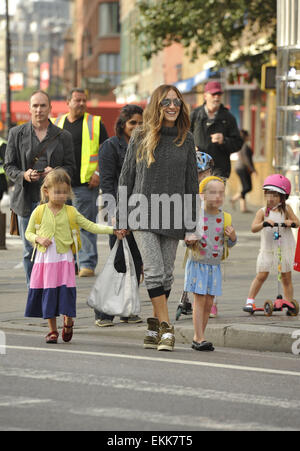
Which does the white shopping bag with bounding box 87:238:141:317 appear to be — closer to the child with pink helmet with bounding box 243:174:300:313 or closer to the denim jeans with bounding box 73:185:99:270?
the child with pink helmet with bounding box 243:174:300:313

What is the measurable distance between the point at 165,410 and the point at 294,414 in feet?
2.30

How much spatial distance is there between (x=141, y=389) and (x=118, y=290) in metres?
2.25

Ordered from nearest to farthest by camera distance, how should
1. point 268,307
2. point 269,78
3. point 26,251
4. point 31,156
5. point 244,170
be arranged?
1. point 268,307
2. point 26,251
3. point 31,156
4. point 269,78
5. point 244,170

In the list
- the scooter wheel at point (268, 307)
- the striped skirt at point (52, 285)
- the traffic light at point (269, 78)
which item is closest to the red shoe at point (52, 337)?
the striped skirt at point (52, 285)

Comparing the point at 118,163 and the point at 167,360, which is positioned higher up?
the point at 118,163

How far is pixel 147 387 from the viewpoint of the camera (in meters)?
7.14

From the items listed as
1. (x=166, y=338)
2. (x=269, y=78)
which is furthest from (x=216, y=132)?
(x=269, y=78)

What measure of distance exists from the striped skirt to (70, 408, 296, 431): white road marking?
8.56ft

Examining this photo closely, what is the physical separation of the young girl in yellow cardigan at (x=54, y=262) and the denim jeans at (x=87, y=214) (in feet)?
13.3

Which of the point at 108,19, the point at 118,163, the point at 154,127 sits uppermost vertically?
the point at 108,19

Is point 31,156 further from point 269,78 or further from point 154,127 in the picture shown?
point 269,78

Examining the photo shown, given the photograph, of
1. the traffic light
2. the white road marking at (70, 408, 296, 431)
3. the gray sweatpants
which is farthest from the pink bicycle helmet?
the traffic light
